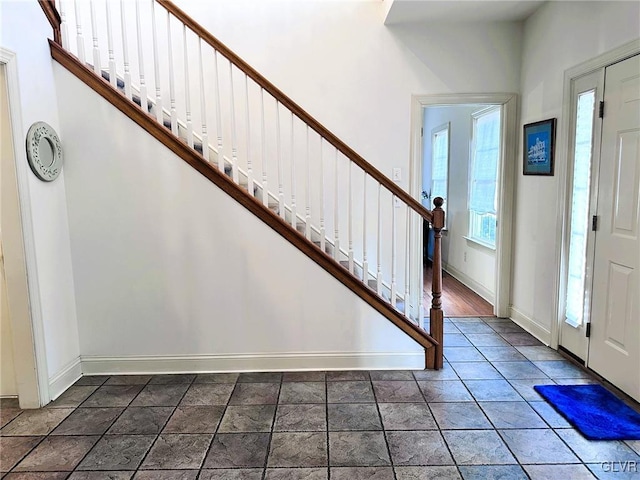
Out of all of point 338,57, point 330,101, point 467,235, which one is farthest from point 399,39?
point 467,235

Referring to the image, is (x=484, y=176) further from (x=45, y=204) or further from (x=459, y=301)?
(x=45, y=204)

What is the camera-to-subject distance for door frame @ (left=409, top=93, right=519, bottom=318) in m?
3.83

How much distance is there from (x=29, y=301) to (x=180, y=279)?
85 centimetres

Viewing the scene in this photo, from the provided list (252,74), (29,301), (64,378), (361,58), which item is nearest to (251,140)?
(252,74)

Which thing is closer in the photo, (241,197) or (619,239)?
(619,239)

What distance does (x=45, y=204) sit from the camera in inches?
103

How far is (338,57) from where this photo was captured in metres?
3.74

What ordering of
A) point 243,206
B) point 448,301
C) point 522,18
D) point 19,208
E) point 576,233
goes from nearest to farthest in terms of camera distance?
point 19,208
point 243,206
point 576,233
point 522,18
point 448,301

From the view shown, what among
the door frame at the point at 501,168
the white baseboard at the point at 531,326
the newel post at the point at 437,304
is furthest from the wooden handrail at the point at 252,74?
the white baseboard at the point at 531,326

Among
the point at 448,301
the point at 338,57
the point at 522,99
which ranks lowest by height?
the point at 448,301

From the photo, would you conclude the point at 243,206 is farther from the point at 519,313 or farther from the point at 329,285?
the point at 519,313

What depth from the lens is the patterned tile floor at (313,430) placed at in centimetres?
197

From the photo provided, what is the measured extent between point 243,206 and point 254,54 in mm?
1636

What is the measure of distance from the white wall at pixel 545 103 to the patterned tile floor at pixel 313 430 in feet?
2.42
